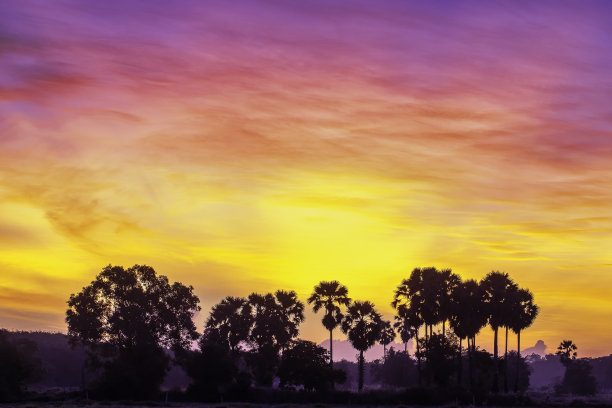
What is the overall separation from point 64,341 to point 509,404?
126 metres

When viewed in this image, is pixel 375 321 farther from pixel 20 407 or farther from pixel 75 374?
pixel 75 374

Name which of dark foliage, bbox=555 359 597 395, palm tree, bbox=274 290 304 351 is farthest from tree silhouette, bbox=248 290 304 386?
dark foliage, bbox=555 359 597 395

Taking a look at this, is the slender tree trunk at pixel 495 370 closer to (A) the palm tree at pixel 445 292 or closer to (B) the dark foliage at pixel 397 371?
(A) the palm tree at pixel 445 292

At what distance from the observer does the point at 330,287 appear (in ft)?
332

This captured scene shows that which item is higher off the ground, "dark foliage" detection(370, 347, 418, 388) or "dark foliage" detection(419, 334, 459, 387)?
"dark foliage" detection(419, 334, 459, 387)

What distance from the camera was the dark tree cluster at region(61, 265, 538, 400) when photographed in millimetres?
85625

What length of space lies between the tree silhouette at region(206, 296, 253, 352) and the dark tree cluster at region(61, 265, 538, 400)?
0.46ft

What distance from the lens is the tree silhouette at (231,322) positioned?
102 meters

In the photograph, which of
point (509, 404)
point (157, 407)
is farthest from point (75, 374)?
point (509, 404)

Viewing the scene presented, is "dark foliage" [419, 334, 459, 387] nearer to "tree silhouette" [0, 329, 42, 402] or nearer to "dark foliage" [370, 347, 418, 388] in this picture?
"dark foliage" [370, 347, 418, 388]

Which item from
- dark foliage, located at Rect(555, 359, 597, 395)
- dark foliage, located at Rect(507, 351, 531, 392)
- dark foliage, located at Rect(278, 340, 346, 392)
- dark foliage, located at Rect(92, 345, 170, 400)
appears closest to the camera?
dark foliage, located at Rect(92, 345, 170, 400)

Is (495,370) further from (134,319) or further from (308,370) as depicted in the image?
(134,319)

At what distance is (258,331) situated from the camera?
10169 centimetres

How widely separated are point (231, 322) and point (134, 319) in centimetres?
1535
